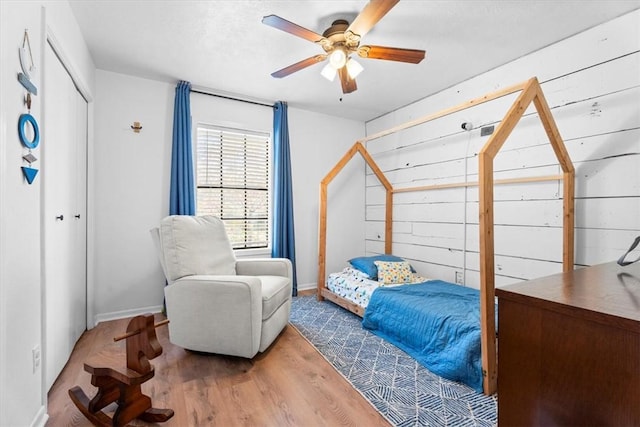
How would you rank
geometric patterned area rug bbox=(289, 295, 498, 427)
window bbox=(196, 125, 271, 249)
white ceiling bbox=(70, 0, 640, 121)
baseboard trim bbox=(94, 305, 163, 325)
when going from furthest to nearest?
1. window bbox=(196, 125, 271, 249)
2. baseboard trim bbox=(94, 305, 163, 325)
3. white ceiling bbox=(70, 0, 640, 121)
4. geometric patterned area rug bbox=(289, 295, 498, 427)

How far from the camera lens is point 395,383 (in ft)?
6.15

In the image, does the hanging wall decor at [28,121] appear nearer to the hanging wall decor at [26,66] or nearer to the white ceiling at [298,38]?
the hanging wall decor at [26,66]

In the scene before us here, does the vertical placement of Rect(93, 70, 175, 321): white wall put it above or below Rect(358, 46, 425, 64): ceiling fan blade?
below

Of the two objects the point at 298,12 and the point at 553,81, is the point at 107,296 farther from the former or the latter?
the point at 553,81

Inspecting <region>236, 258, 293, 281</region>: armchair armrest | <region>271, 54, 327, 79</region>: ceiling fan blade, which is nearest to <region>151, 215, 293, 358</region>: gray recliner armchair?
<region>236, 258, 293, 281</region>: armchair armrest

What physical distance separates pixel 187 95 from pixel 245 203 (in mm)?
1340

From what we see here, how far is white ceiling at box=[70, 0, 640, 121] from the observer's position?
6.62 ft

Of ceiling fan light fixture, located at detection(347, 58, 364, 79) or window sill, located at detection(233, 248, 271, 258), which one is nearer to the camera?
ceiling fan light fixture, located at detection(347, 58, 364, 79)

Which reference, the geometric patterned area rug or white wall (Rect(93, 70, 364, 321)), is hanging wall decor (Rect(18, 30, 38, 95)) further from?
the geometric patterned area rug

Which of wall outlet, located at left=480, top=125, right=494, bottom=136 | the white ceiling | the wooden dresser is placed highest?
the white ceiling

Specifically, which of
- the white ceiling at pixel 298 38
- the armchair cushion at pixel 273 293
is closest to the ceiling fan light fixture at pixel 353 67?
the white ceiling at pixel 298 38

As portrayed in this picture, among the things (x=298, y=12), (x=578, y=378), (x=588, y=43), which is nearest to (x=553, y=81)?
(x=588, y=43)

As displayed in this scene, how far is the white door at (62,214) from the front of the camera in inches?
68.5

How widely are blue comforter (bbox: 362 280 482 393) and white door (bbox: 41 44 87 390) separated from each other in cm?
224
